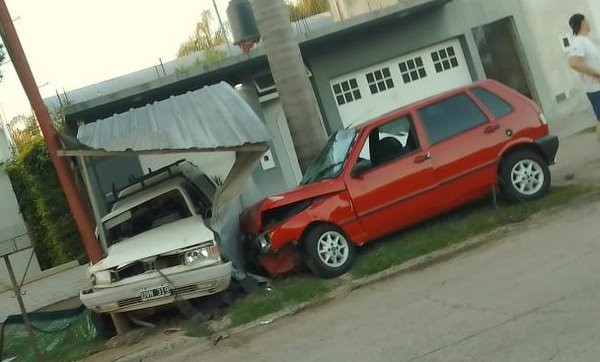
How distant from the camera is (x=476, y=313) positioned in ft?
21.3

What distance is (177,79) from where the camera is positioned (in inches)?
626

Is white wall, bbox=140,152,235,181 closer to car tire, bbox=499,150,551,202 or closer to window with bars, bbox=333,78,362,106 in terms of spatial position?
window with bars, bbox=333,78,362,106

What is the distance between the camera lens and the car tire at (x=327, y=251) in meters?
9.04

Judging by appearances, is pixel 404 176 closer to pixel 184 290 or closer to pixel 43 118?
pixel 184 290

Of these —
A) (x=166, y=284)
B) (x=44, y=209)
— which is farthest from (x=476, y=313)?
(x=44, y=209)

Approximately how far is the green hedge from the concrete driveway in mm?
7735

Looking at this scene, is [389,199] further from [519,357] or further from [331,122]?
[331,122]

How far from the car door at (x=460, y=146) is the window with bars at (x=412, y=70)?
330 inches

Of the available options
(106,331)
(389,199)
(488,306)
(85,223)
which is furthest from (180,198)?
(488,306)

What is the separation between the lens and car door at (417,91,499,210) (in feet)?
31.5

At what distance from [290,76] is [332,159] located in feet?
6.22

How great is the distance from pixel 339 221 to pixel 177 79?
Answer: 772cm

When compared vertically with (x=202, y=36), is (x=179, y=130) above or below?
below

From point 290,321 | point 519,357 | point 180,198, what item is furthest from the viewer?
point 180,198
